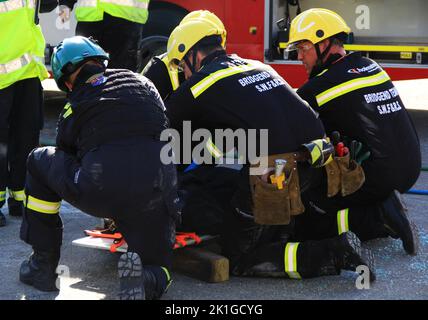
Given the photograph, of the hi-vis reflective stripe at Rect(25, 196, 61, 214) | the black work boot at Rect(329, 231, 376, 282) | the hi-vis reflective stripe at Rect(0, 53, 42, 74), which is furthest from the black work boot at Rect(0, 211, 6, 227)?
the black work boot at Rect(329, 231, 376, 282)

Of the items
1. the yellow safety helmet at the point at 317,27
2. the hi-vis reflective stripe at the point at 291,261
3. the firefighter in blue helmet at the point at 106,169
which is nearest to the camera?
the firefighter in blue helmet at the point at 106,169

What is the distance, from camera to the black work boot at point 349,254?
3.84 meters

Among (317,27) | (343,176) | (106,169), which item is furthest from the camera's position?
(317,27)

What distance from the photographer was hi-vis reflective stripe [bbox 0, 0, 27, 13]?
4.89 metres

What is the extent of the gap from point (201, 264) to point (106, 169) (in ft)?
2.43

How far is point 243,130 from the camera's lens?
3.90 meters

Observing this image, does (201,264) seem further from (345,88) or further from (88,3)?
(88,3)

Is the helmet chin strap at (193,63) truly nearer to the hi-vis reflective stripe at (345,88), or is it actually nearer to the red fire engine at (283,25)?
the hi-vis reflective stripe at (345,88)

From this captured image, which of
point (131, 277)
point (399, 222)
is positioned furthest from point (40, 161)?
point (399, 222)

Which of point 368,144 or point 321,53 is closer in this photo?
point 368,144

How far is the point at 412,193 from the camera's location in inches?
219

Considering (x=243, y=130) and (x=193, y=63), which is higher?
(x=193, y=63)

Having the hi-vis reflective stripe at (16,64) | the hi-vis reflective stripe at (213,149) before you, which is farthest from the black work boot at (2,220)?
the hi-vis reflective stripe at (213,149)

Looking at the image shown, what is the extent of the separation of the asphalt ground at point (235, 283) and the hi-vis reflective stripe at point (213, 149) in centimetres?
65
